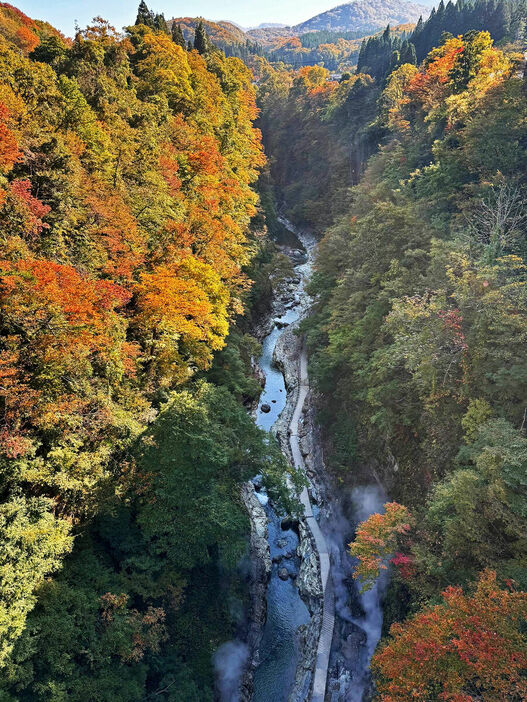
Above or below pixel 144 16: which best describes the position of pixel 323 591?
below

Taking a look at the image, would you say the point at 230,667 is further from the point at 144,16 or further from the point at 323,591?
the point at 144,16

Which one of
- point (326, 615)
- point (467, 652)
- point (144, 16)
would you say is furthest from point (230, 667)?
A: point (144, 16)

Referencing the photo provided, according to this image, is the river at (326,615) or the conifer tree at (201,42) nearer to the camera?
the river at (326,615)

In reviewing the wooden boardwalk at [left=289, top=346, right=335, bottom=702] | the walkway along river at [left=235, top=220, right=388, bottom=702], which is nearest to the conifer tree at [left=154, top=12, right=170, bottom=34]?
the wooden boardwalk at [left=289, top=346, right=335, bottom=702]

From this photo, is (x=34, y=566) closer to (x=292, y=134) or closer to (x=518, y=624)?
(x=518, y=624)

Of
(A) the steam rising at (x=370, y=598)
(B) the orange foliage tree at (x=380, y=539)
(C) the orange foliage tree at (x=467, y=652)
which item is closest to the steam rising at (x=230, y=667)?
(A) the steam rising at (x=370, y=598)

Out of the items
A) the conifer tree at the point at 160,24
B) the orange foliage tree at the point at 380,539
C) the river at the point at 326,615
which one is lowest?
the river at the point at 326,615

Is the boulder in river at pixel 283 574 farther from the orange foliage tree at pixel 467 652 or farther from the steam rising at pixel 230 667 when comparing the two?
the orange foliage tree at pixel 467 652

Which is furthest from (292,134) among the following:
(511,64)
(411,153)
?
(511,64)
